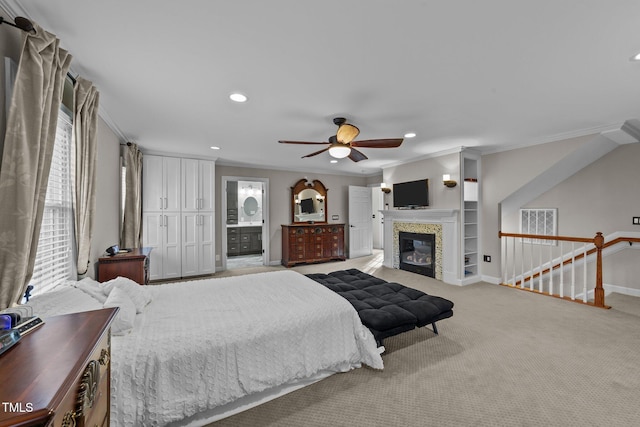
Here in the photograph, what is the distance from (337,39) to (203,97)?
1513mm

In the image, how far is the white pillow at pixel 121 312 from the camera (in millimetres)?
1581

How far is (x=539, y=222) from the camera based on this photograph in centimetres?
514

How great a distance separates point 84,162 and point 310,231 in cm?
460

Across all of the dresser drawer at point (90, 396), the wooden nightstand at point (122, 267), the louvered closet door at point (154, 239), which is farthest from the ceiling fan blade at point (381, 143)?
the louvered closet door at point (154, 239)

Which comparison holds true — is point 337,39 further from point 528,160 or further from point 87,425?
point 528,160

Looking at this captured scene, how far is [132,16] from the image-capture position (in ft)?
4.93

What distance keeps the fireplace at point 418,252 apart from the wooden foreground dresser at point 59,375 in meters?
5.01

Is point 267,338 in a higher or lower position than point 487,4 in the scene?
lower

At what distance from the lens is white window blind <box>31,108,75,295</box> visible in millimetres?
1905

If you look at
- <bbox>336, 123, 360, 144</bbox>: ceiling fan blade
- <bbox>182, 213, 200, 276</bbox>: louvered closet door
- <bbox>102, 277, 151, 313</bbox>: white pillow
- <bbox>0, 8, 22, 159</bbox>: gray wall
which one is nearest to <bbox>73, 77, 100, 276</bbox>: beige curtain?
<bbox>102, 277, 151, 313</bbox>: white pillow

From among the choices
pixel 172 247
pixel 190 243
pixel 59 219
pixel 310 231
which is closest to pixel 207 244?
pixel 190 243

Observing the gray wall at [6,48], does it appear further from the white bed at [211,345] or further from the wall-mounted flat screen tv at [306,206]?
the wall-mounted flat screen tv at [306,206]

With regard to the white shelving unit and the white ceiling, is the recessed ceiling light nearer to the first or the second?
the white ceiling

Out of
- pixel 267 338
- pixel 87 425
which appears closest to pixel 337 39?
pixel 267 338
